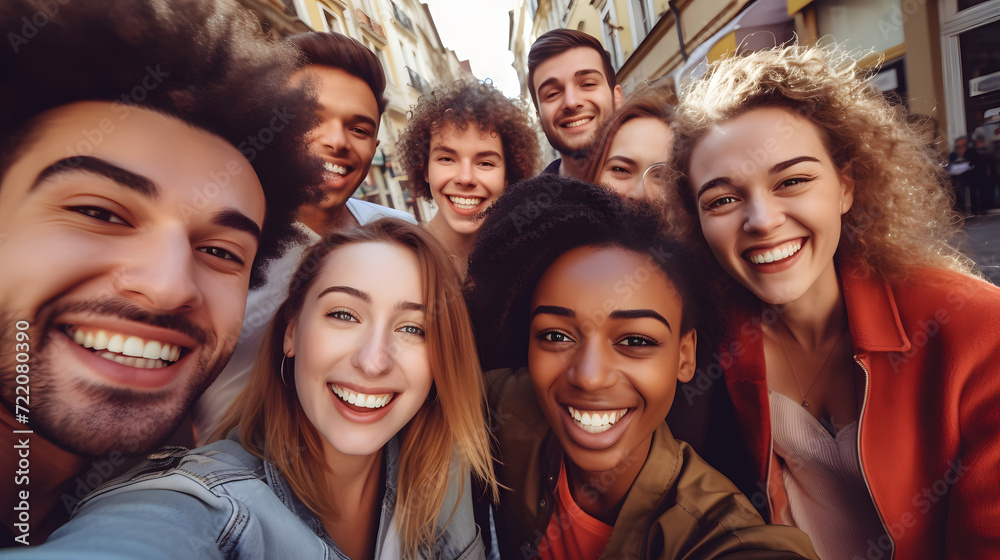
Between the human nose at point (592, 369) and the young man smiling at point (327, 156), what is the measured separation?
96 centimetres

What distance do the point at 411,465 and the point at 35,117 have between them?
140 cm

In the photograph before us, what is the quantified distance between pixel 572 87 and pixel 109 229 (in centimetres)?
206

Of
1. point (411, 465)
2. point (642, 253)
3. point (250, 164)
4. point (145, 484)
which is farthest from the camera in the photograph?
point (411, 465)

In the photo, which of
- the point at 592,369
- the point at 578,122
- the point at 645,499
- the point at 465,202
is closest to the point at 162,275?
the point at 592,369

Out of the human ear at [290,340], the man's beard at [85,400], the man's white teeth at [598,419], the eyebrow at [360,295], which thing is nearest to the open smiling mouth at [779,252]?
the man's white teeth at [598,419]

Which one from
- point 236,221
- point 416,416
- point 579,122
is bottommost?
point 416,416

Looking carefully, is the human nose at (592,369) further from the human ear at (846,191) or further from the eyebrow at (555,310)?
the human ear at (846,191)

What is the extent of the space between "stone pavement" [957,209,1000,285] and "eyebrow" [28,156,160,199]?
3.26 meters

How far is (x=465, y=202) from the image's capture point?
2049 mm

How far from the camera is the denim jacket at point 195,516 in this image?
2.06 feet

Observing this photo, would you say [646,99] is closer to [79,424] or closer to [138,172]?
[138,172]

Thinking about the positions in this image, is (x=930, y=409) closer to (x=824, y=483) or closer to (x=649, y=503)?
(x=824, y=483)

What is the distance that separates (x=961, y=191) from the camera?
189 cm

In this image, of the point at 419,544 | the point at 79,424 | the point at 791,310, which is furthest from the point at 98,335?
the point at 791,310
